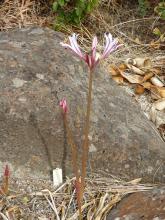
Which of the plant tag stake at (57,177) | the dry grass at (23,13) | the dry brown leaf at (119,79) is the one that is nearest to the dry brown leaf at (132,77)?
the dry brown leaf at (119,79)

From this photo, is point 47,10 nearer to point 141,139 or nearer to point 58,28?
point 58,28

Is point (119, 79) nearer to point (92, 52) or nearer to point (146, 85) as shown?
point (146, 85)

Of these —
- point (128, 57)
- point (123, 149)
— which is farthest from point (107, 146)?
point (128, 57)

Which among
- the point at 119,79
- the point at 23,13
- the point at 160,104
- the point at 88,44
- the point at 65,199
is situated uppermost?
the point at 23,13

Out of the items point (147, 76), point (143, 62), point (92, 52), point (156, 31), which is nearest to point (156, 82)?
point (147, 76)

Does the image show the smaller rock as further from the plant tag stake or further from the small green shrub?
the small green shrub

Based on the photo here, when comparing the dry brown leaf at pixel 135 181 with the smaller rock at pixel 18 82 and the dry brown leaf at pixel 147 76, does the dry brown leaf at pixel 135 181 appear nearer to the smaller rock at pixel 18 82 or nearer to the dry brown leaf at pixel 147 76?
the smaller rock at pixel 18 82
